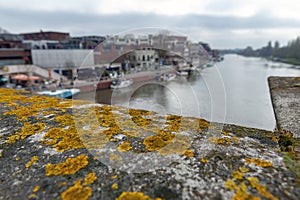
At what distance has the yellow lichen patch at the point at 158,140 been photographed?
171cm

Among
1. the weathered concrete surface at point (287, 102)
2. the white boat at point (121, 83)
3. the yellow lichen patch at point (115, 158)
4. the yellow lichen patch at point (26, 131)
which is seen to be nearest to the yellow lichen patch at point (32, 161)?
the yellow lichen patch at point (26, 131)

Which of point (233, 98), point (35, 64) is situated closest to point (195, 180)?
point (233, 98)

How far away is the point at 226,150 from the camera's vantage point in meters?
1.60

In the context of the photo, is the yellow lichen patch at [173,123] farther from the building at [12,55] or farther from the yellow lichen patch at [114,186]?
the building at [12,55]

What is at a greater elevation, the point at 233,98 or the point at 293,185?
the point at 293,185

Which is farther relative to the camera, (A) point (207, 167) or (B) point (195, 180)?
(A) point (207, 167)

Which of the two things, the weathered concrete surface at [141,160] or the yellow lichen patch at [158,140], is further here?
the yellow lichen patch at [158,140]

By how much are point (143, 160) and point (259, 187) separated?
0.80m

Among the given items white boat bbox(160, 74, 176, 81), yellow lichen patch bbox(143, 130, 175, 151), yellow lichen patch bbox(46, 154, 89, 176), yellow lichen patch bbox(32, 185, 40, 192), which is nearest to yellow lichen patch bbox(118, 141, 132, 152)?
yellow lichen patch bbox(143, 130, 175, 151)

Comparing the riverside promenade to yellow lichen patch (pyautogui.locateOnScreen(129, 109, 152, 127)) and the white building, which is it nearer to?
yellow lichen patch (pyautogui.locateOnScreen(129, 109, 152, 127))

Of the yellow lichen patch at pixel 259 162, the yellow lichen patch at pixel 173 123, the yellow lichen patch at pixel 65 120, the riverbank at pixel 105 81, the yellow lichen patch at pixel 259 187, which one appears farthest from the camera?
the riverbank at pixel 105 81

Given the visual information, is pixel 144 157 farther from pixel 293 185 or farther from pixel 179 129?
pixel 293 185

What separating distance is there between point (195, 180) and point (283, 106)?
218 centimetres

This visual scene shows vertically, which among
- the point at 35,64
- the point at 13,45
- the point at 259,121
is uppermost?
the point at 13,45
